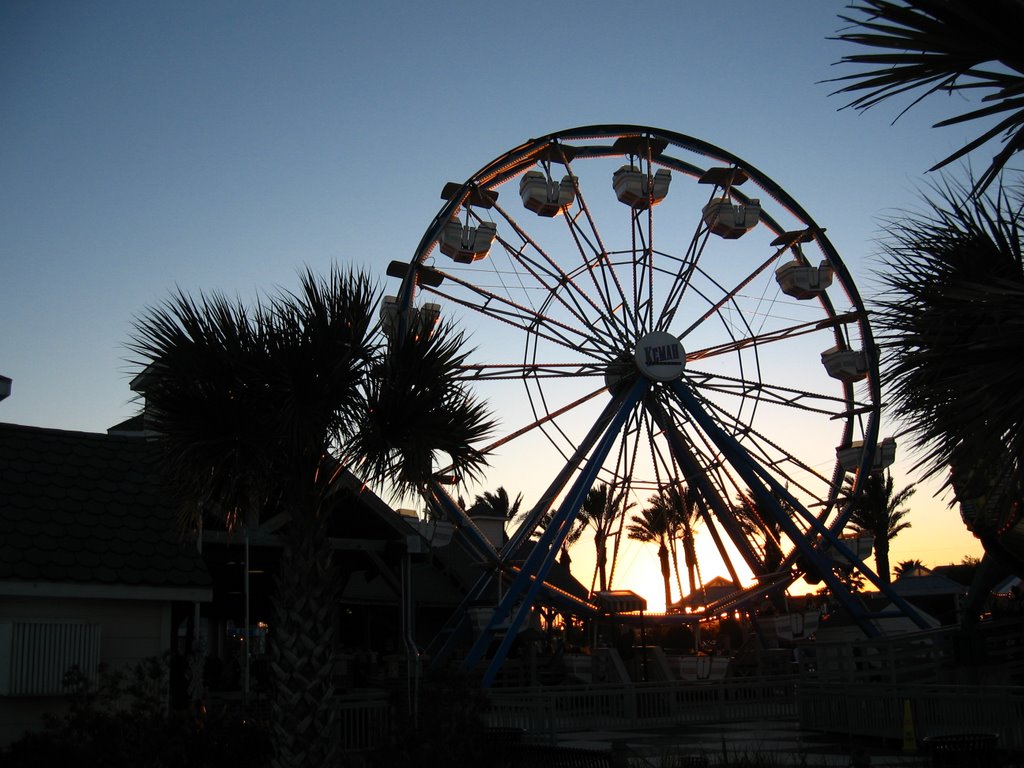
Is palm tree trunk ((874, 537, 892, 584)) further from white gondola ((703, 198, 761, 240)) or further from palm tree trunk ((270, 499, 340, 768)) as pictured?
palm tree trunk ((270, 499, 340, 768))

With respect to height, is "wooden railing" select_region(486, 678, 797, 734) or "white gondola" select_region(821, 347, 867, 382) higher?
"white gondola" select_region(821, 347, 867, 382)

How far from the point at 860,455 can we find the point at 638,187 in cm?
725

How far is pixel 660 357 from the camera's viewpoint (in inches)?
819

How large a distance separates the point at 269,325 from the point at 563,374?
11.2 metres

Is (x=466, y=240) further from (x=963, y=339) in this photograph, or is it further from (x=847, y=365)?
(x=963, y=339)

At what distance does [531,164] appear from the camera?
2166cm

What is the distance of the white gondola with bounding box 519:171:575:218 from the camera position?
2095cm

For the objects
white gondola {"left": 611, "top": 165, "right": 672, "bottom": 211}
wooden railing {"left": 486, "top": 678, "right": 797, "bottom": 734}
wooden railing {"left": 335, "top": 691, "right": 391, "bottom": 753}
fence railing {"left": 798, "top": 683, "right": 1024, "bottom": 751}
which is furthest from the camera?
white gondola {"left": 611, "top": 165, "right": 672, "bottom": 211}

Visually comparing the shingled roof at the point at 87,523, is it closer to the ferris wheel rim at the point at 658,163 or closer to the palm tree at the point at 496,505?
the ferris wheel rim at the point at 658,163

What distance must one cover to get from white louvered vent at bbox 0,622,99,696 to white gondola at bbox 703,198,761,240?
15.1 meters

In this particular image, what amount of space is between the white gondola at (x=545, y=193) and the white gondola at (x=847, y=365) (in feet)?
21.9

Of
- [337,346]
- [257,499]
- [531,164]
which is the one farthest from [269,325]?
[531,164]

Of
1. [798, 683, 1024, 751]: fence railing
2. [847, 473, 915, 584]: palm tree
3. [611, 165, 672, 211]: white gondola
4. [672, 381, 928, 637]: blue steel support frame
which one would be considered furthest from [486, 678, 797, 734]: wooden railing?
[847, 473, 915, 584]: palm tree

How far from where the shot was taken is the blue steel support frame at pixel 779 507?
20.8m
